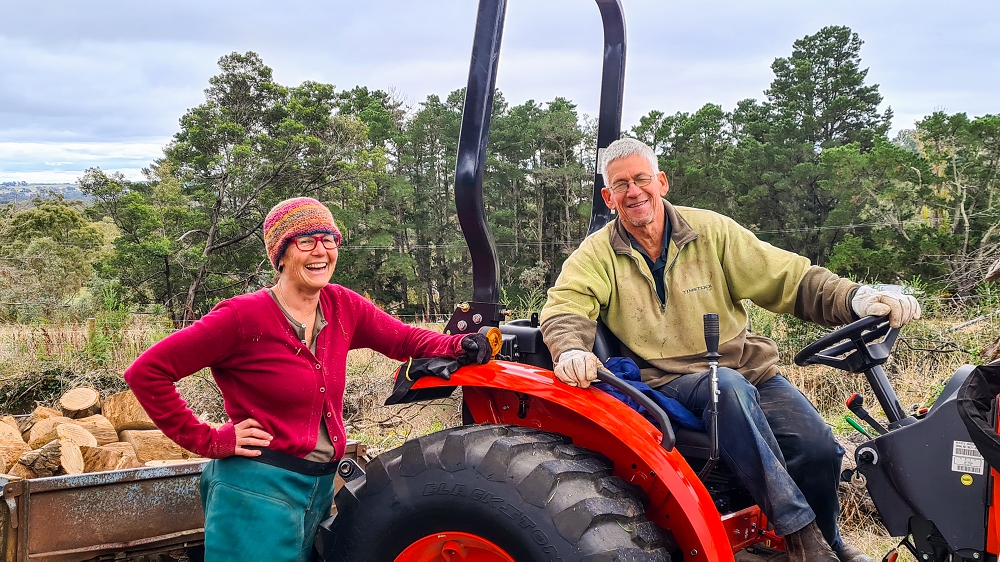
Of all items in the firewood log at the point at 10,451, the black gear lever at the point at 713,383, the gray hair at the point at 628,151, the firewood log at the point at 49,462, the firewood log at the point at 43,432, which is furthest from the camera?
the firewood log at the point at 43,432

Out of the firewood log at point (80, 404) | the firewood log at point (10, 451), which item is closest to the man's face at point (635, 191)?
the firewood log at point (10, 451)

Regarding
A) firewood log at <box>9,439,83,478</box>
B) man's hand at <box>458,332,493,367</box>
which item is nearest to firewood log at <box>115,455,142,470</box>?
firewood log at <box>9,439,83,478</box>

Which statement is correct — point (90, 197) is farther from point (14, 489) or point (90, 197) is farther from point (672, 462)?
point (672, 462)

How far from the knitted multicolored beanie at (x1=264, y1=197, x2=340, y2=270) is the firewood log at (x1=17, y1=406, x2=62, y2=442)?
2.83m

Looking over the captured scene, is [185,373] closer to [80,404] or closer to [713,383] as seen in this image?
[713,383]

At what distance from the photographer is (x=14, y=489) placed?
2.58 metres

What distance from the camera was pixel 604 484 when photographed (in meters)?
1.99

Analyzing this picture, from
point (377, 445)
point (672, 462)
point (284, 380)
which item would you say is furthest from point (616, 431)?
point (377, 445)

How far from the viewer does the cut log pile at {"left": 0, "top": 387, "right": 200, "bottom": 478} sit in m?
3.58

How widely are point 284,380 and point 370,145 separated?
34391mm

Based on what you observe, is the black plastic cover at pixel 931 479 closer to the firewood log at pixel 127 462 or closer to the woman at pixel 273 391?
the woman at pixel 273 391

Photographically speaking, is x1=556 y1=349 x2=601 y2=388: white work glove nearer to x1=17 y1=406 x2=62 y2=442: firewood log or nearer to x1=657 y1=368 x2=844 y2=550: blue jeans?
x1=657 y1=368 x2=844 y2=550: blue jeans

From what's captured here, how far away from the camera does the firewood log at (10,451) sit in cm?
368

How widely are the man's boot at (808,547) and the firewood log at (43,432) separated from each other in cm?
373
